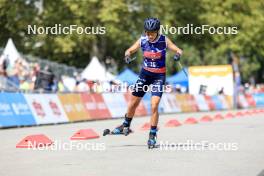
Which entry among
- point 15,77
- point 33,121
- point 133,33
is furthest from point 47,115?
point 133,33

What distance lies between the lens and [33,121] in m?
20.1

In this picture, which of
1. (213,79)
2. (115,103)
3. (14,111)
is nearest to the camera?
(14,111)

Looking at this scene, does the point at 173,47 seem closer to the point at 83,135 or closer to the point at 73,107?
the point at 83,135

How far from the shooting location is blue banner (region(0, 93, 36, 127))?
Answer: 18.5m

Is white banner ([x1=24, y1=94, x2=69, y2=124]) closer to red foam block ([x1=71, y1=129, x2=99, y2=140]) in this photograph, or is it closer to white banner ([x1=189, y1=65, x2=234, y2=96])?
red foam block ([x1=71, y1=129, x2=99, y2=140])

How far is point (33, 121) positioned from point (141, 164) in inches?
473

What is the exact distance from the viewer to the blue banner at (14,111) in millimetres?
18473

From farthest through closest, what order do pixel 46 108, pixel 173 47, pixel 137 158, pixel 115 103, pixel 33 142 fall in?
pixel 115 103 < pixel 46 108 < pixel 33 142 < pixel 173 47 < pixel 137 158

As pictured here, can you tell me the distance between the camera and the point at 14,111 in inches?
750

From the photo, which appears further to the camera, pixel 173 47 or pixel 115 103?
pixel 115 103

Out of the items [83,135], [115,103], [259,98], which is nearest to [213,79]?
[259,98]

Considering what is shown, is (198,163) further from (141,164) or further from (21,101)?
(21,101)

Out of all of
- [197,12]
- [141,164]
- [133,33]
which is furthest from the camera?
[197,12]

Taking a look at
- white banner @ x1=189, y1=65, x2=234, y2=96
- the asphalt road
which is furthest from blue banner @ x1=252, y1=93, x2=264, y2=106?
the asphalt road
